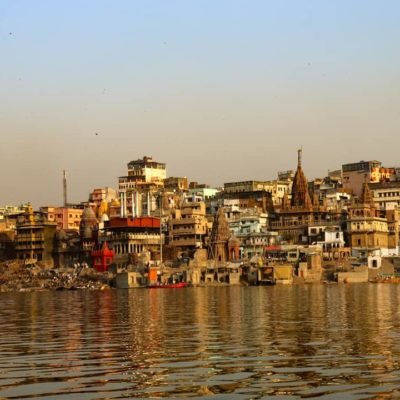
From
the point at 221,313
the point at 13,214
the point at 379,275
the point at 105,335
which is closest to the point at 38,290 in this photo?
the point at 379,275

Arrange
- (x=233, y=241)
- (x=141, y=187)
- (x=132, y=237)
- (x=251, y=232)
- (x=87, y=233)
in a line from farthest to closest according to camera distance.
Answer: (x=141, y=187) → (x=87, y=233) → (x=251, y=232) → (x=132, y=237) → (x=233, y=241)

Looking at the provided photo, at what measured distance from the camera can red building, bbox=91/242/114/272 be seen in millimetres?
122125

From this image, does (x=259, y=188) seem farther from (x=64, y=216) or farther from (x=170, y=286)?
(x=170, y=286)

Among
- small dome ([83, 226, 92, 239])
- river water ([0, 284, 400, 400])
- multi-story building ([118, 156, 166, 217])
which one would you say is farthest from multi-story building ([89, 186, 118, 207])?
river water ([0, 284, 400, 400])

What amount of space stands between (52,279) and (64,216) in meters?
36.5

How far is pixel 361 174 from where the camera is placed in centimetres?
15475

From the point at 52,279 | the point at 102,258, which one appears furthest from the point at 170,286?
the point at 102,258

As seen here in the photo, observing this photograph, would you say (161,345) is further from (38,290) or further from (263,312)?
(38,290)

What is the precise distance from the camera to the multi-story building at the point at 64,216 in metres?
151

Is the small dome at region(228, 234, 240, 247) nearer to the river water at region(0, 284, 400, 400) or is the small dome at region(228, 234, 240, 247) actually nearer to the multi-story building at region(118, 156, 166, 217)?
the multi-story building at region(118, 156, 166, 217)

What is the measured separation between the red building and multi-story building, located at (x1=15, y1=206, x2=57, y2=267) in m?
11.3

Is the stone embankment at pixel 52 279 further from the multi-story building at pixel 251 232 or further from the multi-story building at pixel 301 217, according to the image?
the multi-story building at pixel 301 217

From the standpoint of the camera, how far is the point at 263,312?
143 feet

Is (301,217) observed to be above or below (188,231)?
above
